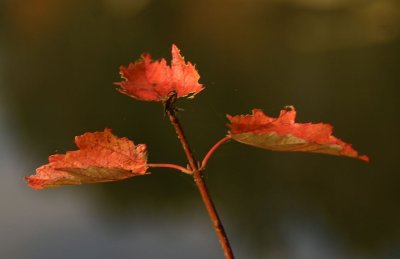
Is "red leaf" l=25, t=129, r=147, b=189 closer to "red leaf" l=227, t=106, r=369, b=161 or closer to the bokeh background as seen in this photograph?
"red leaf" l=227, t=106, r=369, b=161

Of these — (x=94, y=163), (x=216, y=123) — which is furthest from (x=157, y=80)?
(x=216, y=123)

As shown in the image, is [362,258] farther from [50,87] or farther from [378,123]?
[50,87]

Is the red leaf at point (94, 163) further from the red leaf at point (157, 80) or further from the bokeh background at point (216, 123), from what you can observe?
the bokeh background at point (216, 123)

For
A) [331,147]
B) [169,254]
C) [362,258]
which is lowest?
[331,147]

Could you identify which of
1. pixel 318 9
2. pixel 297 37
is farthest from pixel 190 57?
pixel 318 9

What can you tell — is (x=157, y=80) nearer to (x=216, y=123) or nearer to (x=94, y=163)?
(x=94, y=163)

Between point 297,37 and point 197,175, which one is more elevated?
point 297,37
